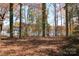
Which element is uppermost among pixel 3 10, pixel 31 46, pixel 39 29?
pixel 3 10

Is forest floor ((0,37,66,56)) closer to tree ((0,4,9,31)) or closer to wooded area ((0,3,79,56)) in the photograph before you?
wooded area ((0,3,79,56))

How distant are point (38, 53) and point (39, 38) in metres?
0.19

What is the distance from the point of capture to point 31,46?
11.1 feet

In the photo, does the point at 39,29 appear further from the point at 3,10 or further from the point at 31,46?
the point at 3,10

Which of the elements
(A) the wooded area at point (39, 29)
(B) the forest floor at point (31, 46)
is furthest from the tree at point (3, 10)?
(B) the forest floor at point (31, 46)

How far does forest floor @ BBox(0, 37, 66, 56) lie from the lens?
337cm

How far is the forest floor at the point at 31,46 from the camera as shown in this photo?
3.37 metres

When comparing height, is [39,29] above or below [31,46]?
above

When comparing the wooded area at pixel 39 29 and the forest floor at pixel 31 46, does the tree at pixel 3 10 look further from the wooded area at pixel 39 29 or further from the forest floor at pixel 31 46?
the forest floor at pixel 31 46

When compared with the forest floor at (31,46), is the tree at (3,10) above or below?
above

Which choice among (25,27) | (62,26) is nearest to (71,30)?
(62,26)

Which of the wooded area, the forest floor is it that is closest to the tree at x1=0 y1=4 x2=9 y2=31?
the wooded area

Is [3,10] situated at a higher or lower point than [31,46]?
higher

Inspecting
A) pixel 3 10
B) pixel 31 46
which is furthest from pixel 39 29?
pixel 3 10
